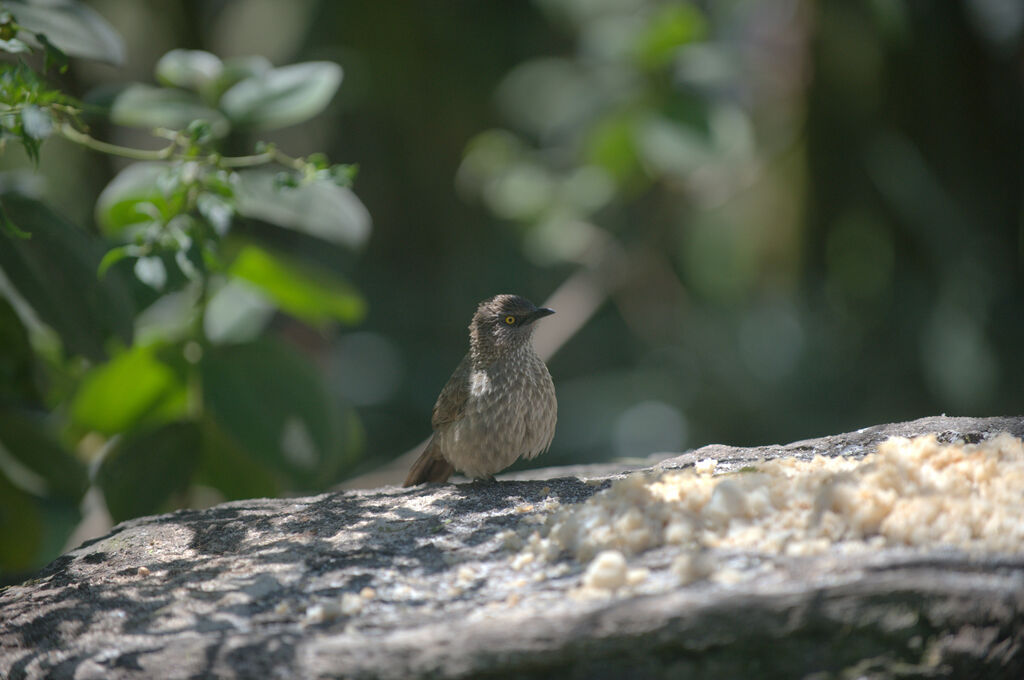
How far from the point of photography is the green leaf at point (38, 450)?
146 inches

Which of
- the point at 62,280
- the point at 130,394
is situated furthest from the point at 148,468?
the point at 62,280

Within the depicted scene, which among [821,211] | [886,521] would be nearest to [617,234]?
[821,211]

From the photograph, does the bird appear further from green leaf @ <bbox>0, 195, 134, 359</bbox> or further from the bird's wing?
green leaf @ <bbox>0, 195, 134, 359</bbox>

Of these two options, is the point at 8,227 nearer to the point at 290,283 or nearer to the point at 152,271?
the point at 152,271

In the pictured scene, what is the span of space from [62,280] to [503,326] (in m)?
1.74

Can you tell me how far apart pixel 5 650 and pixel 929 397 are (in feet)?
19.6

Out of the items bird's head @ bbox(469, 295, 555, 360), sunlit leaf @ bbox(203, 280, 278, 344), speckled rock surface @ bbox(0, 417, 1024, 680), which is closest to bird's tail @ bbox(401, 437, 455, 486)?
bird's head @ bbox(469, 295, 555, 360)

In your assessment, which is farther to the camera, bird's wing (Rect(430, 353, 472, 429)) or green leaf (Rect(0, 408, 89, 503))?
bird's wing (Rect(430, 353, 472, 429))

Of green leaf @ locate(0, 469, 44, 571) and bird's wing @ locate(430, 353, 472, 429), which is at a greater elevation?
bird's wing @ locate(430, 353, 472, 429)

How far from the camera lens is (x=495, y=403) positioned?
381cm

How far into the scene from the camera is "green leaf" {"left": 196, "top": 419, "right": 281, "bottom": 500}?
3936 mm

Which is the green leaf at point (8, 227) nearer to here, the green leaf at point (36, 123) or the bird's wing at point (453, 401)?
the green leaf at point (36, 123)

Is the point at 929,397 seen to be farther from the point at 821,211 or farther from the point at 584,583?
the point at 584,583

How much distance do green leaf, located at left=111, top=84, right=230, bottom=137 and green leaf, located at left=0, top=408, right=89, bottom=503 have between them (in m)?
1.26
